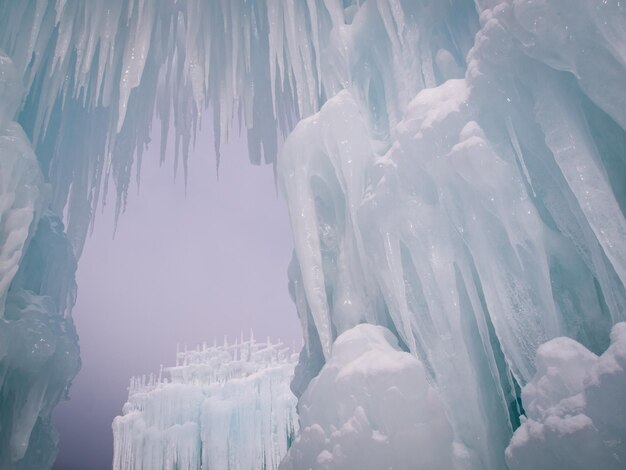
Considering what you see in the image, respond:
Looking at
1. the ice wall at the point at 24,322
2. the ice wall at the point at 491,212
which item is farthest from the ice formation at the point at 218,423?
the ice wall at the point at 491,212

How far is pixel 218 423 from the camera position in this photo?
677 inches

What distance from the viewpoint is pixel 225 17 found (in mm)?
6023

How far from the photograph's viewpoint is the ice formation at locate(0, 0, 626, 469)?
9.45 feet

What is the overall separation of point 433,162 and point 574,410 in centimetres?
225

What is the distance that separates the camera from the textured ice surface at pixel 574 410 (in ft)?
6.91

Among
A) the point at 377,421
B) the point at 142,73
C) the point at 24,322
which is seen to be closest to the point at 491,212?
the point at 377,421

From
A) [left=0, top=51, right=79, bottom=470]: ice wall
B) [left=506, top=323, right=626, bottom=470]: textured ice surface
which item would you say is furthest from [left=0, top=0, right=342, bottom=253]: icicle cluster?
[left=506, top=323, right=626, bottom=470]: textured ice surface

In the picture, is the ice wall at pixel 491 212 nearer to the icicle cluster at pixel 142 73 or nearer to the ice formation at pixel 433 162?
the ice formation at pixel 433 162

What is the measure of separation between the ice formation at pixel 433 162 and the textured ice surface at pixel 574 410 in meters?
0.17

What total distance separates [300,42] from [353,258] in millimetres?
3364

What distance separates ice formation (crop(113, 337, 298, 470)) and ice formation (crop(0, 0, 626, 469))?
41.1ft

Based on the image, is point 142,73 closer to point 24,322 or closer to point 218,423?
point 24,322

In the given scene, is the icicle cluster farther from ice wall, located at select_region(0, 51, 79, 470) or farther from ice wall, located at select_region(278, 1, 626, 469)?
ice wall, located at select_region(278, 1, 626, 469)

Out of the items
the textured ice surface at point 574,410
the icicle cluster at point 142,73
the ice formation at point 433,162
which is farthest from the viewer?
the icicle cluster at point 142,73
